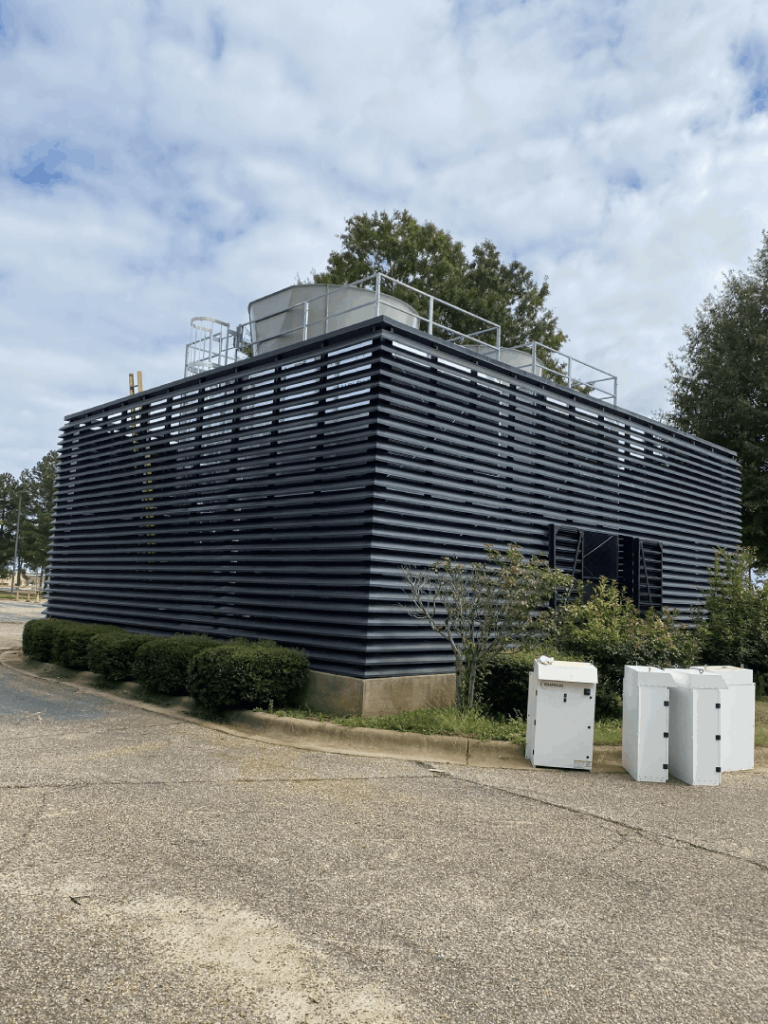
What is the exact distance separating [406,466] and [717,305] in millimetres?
19400

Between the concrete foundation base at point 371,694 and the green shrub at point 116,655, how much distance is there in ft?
10.9

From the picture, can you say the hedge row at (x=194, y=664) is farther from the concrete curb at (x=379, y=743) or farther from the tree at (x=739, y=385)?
the tree at (x=739, y=385)

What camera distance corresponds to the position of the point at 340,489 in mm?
10227

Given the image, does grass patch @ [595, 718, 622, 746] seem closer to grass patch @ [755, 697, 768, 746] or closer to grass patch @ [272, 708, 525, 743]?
grass patch @ [272, 708, 525, 743]

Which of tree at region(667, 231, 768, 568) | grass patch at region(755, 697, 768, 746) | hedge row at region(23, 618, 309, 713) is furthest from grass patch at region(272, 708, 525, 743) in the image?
tree at region(667, 231, 768, 568)

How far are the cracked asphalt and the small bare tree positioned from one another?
86.7 inches

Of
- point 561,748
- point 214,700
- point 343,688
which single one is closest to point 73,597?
point 214,700

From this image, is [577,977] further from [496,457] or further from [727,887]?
[496,457]

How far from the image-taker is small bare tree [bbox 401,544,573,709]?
9.27 meters

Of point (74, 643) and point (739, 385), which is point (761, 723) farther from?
point (739, 385)

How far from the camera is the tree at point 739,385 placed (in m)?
23.0

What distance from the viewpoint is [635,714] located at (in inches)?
292

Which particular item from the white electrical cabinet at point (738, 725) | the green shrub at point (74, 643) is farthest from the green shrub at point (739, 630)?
the green shrub at point (74, 643)

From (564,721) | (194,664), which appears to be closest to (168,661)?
(194,664)
